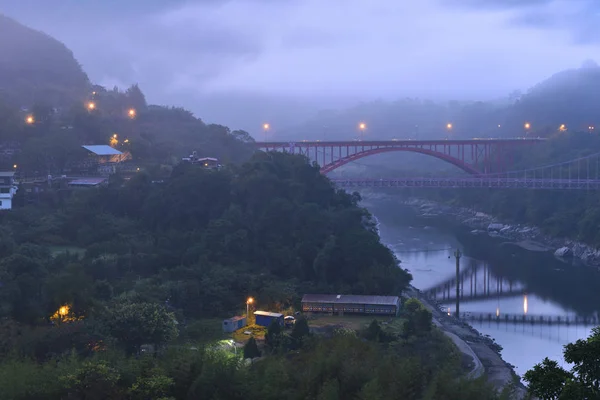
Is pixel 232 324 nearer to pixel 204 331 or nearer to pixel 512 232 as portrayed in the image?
pixel 204 331

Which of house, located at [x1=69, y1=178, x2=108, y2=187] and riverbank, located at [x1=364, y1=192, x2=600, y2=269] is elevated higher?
house, located at [x1=69, y1=178, x2=108, y2=187]

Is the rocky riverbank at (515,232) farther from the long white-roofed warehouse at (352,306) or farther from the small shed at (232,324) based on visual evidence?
the small shed at (232,324)

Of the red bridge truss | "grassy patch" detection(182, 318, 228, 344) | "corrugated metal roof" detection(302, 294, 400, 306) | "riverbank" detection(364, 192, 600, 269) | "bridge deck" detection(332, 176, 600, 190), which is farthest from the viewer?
the red bridge truss

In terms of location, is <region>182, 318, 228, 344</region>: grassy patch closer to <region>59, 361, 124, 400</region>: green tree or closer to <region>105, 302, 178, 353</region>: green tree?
<region>105, 302, 178, 353</region>: green tree

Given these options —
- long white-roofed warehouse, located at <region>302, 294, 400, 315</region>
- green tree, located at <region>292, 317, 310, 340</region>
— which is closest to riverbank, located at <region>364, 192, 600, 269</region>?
long white-roofed warehouse, located at <region>302, 294, 400, 315</region>

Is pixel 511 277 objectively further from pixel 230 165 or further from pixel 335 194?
pixel 230 165
